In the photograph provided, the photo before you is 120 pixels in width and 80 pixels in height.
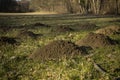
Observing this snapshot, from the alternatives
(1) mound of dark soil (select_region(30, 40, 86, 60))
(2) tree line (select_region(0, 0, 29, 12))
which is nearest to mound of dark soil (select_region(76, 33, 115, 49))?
(1) mound of dark soil (select_region(30, 40, 86, 60))

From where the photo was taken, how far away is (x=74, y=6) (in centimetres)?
5900

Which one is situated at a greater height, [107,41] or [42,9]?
[107,41]

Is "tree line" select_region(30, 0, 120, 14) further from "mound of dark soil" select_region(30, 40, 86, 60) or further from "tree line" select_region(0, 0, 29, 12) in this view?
"mound of dark soil" select_region(30, 40, 86, 60)

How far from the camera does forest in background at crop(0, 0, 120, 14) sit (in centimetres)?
4762

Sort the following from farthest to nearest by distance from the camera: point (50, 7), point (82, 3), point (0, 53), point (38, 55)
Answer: point (50, 7) → point (82, 3) → point (0, 53) → point (38, 55)

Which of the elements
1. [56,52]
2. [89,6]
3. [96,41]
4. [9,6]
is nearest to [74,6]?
[89,6]

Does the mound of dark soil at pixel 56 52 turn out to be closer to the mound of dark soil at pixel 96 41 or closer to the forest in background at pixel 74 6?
the mound of dark soil at pixel 96 41

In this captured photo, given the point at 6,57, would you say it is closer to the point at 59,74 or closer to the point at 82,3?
the point at 59,74

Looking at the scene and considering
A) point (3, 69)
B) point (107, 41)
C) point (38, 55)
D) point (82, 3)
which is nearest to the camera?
point (3, 69)

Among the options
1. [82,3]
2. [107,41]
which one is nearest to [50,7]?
[82,3]

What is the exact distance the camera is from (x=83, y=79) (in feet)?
20.1

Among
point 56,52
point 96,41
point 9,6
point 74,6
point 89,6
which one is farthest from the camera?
point 9,6

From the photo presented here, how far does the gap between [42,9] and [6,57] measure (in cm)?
6559

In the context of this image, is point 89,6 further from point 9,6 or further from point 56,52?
point 56,52
